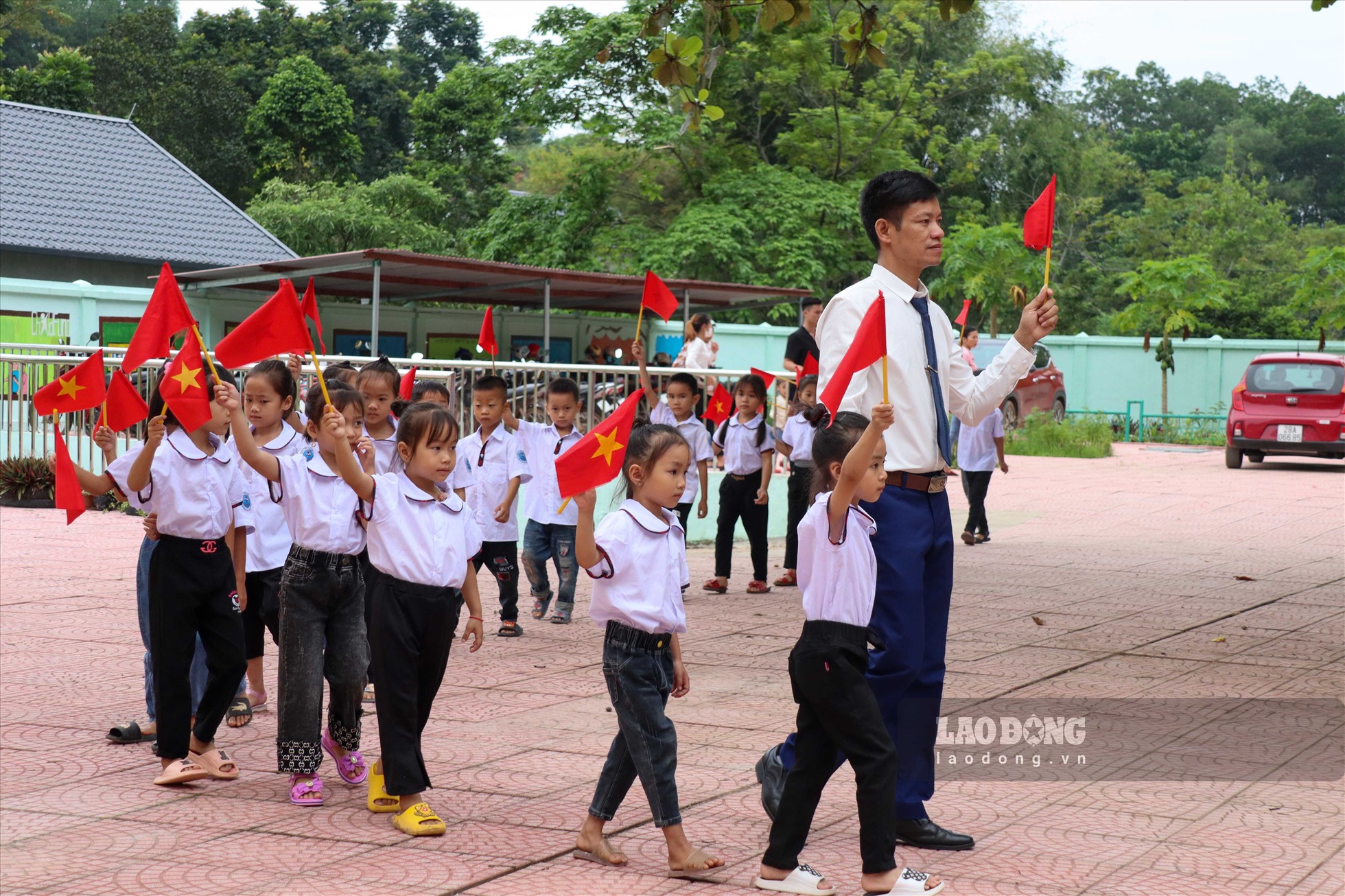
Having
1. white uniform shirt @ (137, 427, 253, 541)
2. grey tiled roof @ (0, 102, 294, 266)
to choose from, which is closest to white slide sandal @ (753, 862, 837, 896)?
white uniform shirt @ (137, 427, 253, 541)

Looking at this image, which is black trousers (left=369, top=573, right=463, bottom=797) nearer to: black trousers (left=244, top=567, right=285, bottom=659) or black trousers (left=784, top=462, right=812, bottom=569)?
black trousers (left=244, top=567, right=285, bottom=659)

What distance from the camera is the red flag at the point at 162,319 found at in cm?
529

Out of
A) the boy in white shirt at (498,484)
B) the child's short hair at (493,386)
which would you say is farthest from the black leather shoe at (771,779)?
the child's short hair at (493,386)

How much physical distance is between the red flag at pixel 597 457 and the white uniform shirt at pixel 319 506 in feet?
3.68

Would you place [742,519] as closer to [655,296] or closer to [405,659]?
[655,296]

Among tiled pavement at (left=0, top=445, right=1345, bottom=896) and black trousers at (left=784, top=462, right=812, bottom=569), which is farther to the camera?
black trousers at (left=784, top=462, right=812, bottom=569)

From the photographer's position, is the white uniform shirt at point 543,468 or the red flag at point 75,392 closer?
the red flag at point 75,392

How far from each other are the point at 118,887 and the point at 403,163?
156 ft

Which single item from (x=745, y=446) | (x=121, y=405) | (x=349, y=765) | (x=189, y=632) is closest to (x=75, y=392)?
(x=121, y=405)

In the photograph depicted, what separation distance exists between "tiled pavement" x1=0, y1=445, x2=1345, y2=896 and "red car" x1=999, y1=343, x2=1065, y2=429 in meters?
15.6

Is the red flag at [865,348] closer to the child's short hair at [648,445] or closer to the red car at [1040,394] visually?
the child's short hair at [648,445]

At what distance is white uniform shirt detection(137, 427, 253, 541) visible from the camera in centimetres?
517

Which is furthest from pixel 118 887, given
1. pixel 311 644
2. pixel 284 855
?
pixel 311 644

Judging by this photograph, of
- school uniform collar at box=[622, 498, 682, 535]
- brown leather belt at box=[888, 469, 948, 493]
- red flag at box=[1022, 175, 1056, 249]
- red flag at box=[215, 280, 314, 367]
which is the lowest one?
school uniform collar at box=[622, 498, 682, 535]
